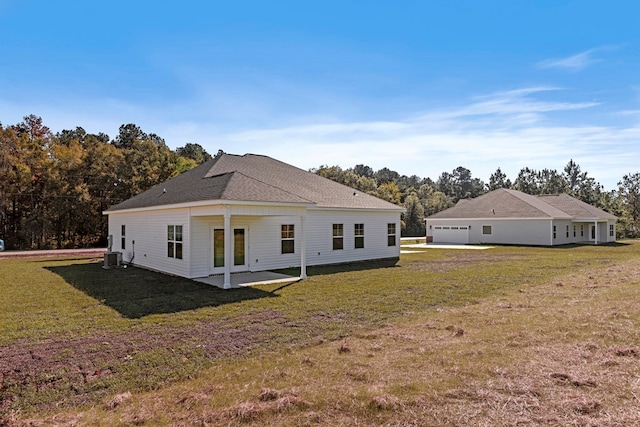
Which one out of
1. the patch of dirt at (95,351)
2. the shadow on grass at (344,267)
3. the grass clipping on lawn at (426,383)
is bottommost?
the shadow on grass at (344,267)

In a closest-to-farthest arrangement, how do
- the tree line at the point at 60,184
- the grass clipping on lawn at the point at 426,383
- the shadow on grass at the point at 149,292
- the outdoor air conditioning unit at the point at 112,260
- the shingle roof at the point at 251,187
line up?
1. the grass clipping on lawn at the point at 426,383
2. the shadow on grass at the point at 149,292
3. the shingle roof at the point at 251,187
4. the outdoor air conditioning unit at the point at 112,260
5. the tree line at the point at 60,184

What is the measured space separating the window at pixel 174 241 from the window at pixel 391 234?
9.63 m

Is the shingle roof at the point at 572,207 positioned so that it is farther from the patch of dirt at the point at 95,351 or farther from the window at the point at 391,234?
the patch of dirt at the point at 95,351

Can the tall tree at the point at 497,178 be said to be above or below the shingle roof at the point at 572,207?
above

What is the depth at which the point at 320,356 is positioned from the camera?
16.6 feet

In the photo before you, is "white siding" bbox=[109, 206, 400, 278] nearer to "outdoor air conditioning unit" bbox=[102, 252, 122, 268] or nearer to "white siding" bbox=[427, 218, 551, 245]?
Result: "outdoor air conditioning unit" bbox=[102, 252, 122, 268]

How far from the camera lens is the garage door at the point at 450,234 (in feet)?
102

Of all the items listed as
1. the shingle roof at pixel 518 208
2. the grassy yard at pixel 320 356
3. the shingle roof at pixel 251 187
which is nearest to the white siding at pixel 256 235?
the shingle roof at pixel 251 187

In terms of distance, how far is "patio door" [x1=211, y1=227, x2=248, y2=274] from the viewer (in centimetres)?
1248

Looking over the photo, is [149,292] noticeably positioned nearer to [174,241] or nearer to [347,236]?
[174,241]

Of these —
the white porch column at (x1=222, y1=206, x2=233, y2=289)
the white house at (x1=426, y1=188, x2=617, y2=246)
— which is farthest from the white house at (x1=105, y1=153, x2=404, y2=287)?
the white house at (x1=426, y1=188, x2=617, y2=246)

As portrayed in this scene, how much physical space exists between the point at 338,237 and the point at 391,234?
340 centimetres

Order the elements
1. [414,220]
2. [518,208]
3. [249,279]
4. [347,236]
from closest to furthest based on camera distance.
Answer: [249,279], [347,236], [518,208], [414,220]

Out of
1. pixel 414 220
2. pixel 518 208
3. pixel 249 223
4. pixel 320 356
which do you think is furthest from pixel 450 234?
pixel 320 356
